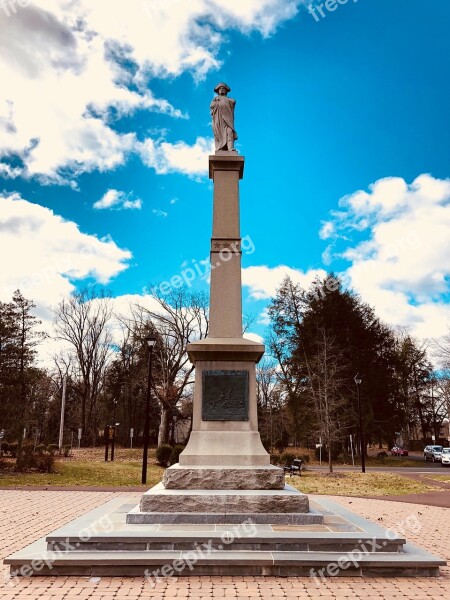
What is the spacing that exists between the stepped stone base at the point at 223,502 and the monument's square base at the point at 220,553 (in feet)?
1.36

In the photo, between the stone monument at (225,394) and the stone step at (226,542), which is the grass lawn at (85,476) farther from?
the stone step at (226,542)

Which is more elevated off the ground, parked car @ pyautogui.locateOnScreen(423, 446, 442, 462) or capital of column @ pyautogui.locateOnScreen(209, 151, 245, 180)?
capital of column @ pyautogui.locateOnScreen(209, 151, 245, 180)

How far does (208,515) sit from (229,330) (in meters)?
3.51

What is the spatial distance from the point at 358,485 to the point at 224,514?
41.7 feet

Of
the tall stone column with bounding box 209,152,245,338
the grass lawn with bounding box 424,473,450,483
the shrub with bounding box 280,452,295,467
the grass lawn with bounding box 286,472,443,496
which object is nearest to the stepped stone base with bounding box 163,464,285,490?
the tall stone column with bounding box 209,152,245,338

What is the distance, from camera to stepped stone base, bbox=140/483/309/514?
7793mm

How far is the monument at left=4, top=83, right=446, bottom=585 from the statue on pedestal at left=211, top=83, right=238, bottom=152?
0.9 inches

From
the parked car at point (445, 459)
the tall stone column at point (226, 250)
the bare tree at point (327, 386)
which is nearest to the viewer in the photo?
the tall stone column at point (226, 250)

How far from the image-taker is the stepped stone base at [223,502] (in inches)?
307

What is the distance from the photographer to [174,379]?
116ft

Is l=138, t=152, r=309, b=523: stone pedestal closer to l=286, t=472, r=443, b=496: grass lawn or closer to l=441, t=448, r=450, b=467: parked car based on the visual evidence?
l=286, t=472, r=443, b=496: grass lawn

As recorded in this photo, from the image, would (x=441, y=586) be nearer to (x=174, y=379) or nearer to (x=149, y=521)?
(x=149, y=521)

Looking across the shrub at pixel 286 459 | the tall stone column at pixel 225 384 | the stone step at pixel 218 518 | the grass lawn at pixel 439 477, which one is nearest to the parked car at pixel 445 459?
the grass lawn at pixel 439 477

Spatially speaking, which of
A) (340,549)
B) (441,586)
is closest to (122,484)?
(340,549)
